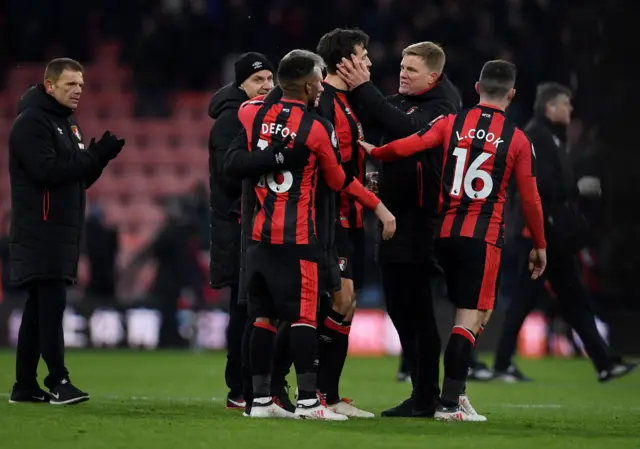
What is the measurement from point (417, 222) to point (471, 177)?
50 cm

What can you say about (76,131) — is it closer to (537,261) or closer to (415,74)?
(415,74)

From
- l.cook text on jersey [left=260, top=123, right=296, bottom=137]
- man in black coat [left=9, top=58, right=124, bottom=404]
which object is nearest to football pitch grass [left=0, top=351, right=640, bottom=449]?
man in black coat [left=9, top=58, right=124, bottom=404]

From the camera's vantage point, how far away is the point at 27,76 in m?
20.6

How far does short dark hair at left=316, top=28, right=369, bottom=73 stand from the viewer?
22.8ft

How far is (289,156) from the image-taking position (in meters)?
6.46

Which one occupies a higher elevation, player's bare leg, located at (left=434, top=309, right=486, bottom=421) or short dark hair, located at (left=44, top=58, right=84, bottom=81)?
short dark hair, located at (left=44, top=58, right=84, bottom=81)

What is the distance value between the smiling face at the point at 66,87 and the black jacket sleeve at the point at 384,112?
167 centimetres

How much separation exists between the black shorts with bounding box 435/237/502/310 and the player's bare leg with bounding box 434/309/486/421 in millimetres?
61

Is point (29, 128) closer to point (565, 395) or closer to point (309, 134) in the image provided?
point (309, 134)


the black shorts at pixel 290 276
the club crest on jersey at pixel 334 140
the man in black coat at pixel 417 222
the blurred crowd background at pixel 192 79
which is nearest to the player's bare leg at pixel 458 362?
the man in black coat at pixel 417 222

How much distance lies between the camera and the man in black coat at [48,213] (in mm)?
7496

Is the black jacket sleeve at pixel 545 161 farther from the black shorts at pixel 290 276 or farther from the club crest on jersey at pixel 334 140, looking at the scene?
the black shorts at pixel 290 276

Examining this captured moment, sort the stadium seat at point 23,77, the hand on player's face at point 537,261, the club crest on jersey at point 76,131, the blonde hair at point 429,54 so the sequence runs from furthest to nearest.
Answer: the stadium seat at point 23,77 < the club crest on jersey at point 76,131 < the blonde hair at point 429,54 < the hand on player's face at point 537,261

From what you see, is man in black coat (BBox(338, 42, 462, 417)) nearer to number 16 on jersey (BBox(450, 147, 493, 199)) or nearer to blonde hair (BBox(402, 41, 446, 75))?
blonde hair (BBox(402, 41, 446, 75))
